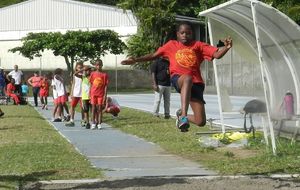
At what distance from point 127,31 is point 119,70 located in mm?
7041

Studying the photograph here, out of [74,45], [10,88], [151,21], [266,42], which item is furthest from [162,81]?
[151,21]

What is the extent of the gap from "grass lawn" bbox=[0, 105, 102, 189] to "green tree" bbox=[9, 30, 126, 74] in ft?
104

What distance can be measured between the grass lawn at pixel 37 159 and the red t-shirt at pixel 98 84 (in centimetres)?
140

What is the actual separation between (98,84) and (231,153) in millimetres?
5623

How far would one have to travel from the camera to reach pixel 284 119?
11.0 m

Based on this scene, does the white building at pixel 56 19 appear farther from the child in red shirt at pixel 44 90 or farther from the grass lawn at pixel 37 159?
the grass lawn at pixel 37 159

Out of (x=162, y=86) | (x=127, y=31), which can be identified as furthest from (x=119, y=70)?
(x=162, y=86)

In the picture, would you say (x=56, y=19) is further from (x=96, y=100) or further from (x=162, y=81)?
(x=96, y=100)

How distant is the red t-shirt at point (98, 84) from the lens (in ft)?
51.6

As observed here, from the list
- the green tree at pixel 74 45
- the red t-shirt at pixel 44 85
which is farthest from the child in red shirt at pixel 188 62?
the green tree at pixel 74 45

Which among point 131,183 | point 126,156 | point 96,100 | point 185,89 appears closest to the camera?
point 131,183

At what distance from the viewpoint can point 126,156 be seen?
36.4 ft

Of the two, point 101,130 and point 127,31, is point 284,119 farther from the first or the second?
point 127,31

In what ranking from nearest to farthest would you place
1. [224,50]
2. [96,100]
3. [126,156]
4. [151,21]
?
[224,50] → [126,156] → [96,100] → [151,21]
